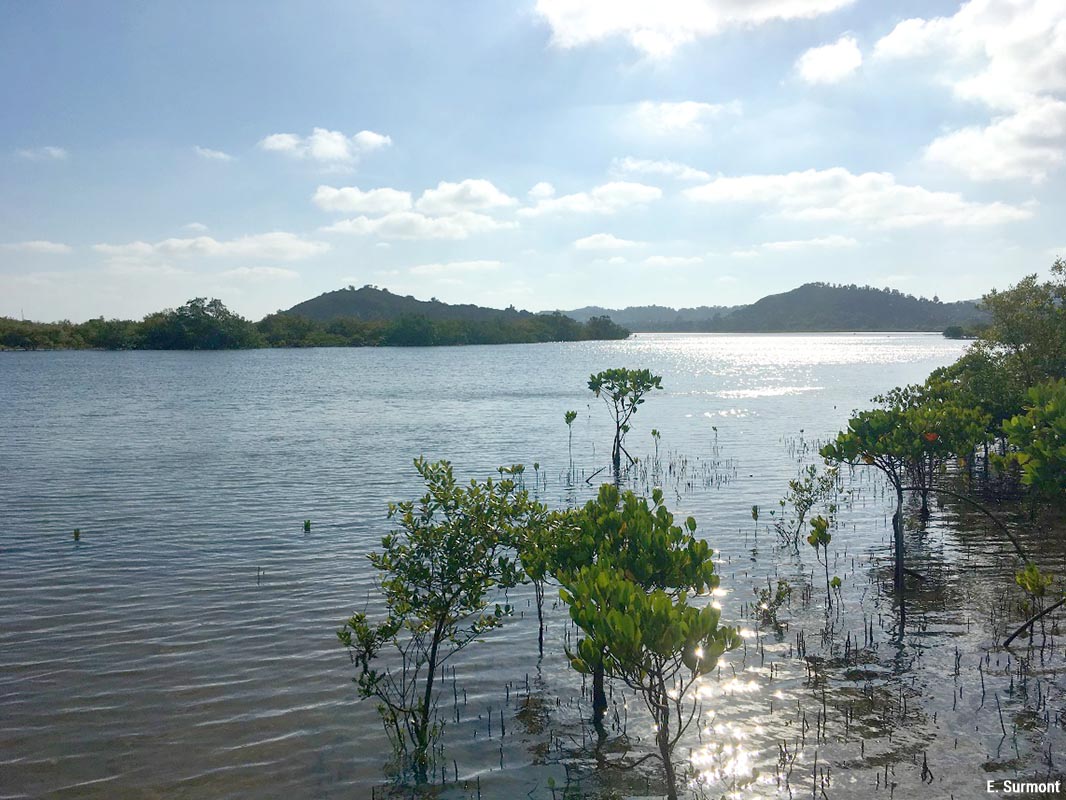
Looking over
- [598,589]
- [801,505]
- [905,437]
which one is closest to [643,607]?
[598,589]

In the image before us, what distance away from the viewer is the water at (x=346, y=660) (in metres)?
11.4

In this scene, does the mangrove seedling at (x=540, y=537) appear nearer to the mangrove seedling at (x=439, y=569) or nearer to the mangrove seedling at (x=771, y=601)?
the mangrove seedling at (x=439, y=569)

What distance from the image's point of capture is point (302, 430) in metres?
56.1

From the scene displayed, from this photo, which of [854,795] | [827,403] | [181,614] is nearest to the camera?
[854,795]

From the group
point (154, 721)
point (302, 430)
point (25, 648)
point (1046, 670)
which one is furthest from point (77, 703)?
point (302, 430)

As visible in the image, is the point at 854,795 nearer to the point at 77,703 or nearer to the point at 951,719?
the point at 951,719

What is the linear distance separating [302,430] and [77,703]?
43.6 m

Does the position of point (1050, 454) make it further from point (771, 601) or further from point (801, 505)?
point (801, 505)

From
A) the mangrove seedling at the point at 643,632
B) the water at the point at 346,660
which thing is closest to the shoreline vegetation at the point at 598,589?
the mangrove seedling at the point at 643,632

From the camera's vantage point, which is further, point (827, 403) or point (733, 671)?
point (827, 403)

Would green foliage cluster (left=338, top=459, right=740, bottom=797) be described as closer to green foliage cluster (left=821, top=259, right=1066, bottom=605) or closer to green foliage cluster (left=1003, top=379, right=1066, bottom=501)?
green foliage cluster (left=1003, top=379, right=1066, bottom=501)

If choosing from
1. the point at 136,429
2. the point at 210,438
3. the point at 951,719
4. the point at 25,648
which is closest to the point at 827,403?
the point at 210,438

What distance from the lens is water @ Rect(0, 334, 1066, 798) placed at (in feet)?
37.3

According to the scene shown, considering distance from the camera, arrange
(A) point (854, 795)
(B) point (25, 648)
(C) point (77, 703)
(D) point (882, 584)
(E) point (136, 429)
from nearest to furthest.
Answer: (A) point (854, 795) < (C) point (77, 703) < (B) point (25, 648) < (D) point (882, 584) < (E) point (136, 429)
